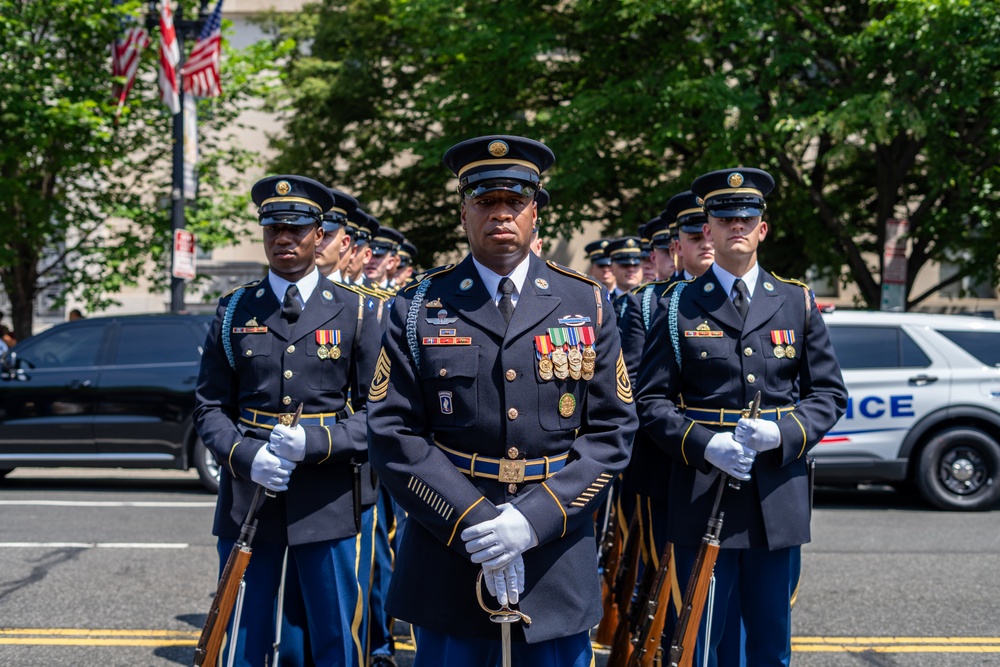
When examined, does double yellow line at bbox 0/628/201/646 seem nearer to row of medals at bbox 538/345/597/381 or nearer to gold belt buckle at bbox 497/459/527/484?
gold belt buckle at bbox 497/459/527/484

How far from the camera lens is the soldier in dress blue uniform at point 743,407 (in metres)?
4.11

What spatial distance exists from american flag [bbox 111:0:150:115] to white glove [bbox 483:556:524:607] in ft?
47.6

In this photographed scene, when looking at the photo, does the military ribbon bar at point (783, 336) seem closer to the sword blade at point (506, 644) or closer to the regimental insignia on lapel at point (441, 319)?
the regimental insignia on lapel at point (441, 319)

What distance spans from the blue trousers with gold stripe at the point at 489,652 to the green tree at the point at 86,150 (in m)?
14.0

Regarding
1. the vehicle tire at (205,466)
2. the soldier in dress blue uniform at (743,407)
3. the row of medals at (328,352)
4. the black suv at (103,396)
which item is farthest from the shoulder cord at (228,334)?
the black suv at (103,396)

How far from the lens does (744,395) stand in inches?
166

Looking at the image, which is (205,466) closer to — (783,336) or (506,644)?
(783,336)

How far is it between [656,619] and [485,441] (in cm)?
158

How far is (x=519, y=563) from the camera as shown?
3.01m

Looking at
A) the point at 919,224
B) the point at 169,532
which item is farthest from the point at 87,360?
the point at 919,224

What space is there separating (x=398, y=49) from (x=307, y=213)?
19305mm

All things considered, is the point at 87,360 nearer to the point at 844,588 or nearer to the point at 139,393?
the point at 139,393

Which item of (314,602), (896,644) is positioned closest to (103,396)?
(314,602)

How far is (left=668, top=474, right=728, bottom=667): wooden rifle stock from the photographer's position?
12.9 ft
